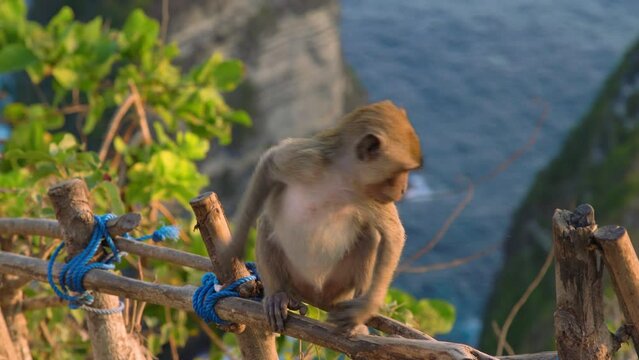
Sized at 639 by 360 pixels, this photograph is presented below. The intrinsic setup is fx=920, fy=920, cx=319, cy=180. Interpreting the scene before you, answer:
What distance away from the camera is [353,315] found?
201 centimetres

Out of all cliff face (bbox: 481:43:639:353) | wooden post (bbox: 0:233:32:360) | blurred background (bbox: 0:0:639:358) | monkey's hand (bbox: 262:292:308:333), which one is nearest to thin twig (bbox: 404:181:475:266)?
monkey's hand (bbox: 262:292:308:333)

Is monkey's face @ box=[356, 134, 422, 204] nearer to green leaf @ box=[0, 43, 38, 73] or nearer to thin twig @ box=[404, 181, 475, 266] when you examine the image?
thin twig @ box=[404, 181, 475, 266]

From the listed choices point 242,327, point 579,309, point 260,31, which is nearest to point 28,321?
point 242,327

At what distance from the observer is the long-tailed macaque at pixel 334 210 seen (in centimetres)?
212

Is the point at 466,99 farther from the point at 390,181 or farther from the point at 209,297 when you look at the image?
the point at 209,297

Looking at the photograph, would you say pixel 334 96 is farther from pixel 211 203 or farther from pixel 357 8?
pixel 211 203

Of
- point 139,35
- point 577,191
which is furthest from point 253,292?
point 577,191

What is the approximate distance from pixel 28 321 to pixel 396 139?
159cm

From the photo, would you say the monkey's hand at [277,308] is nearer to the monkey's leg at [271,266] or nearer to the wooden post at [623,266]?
the monkey's leg at [271,266]

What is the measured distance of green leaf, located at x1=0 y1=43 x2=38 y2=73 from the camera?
3.66m

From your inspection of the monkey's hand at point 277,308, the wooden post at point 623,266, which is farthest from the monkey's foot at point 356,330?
the wooden post at point 623,266

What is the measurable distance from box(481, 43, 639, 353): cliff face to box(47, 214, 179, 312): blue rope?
753 centimetres

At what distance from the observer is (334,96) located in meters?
17.6

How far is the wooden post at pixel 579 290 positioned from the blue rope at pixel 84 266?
112cm
